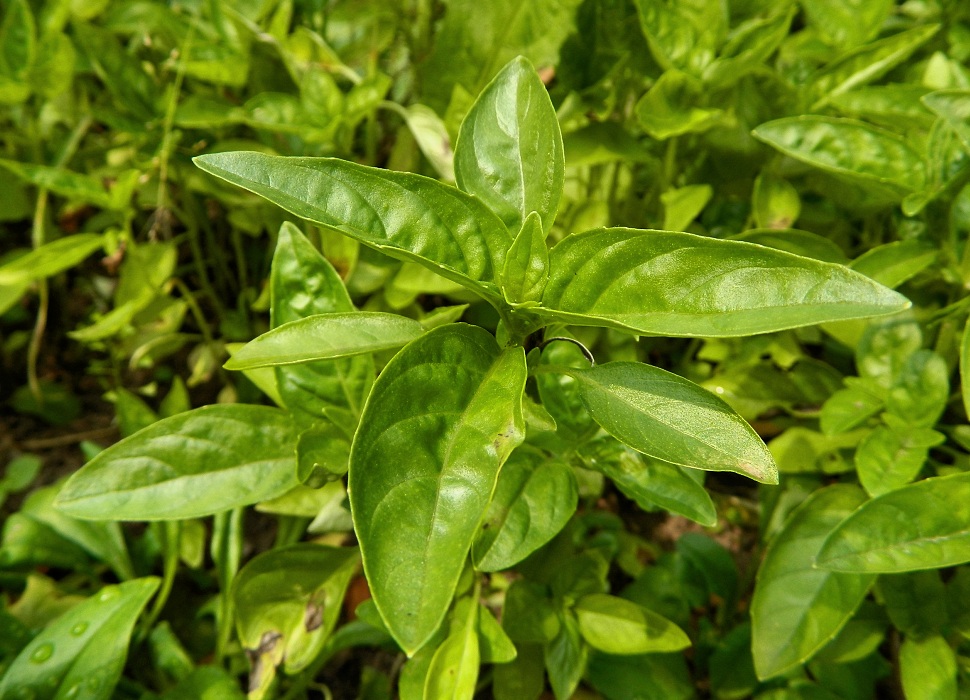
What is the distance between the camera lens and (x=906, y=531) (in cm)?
91

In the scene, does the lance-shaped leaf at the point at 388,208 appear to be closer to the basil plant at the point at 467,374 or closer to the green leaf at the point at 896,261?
the basil plant at the point at 467,374

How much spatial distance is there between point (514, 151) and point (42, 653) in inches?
39.7

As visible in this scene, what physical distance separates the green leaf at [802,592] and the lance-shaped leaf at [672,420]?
0.37 metres

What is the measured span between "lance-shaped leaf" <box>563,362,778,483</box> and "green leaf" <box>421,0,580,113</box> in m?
0.98

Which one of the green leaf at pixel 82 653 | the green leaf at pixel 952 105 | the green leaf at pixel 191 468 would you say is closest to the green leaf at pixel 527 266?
the green leaf at pixel 191 468

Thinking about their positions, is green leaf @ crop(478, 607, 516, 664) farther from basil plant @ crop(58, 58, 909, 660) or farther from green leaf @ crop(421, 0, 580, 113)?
green leaf @ crop(421, 0, 580, 113)

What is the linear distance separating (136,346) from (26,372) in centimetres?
50

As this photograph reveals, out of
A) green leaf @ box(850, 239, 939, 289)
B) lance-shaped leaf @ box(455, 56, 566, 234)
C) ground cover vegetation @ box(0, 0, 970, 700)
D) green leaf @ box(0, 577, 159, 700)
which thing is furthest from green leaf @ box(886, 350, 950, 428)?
green leaf @ box(0, 577, 159, 700)

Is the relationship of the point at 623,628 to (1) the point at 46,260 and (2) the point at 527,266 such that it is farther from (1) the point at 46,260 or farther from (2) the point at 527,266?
(1) the point at 46,260

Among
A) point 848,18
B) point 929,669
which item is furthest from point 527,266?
point 848,18

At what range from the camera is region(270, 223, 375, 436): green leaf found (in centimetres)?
97

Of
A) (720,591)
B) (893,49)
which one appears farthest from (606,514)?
(893,49)

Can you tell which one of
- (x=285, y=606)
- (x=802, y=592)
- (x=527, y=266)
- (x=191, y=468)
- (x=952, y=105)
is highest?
(x=952, y=105)

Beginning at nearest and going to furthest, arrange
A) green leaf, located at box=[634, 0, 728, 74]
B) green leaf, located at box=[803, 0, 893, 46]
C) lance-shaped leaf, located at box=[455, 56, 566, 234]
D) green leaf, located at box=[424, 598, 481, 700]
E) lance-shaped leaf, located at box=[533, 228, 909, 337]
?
lance-shaped leaf, located at box=[533, 228, 909, 337], lance-shaped leaf, located at box=[455, 56, 566, 234], green leaf, located at box=[424, 598, 481, 700], green leaf, located at box=[634, 0, 728, 74], green leaf, located at box=[803, 0, 893, 46]
